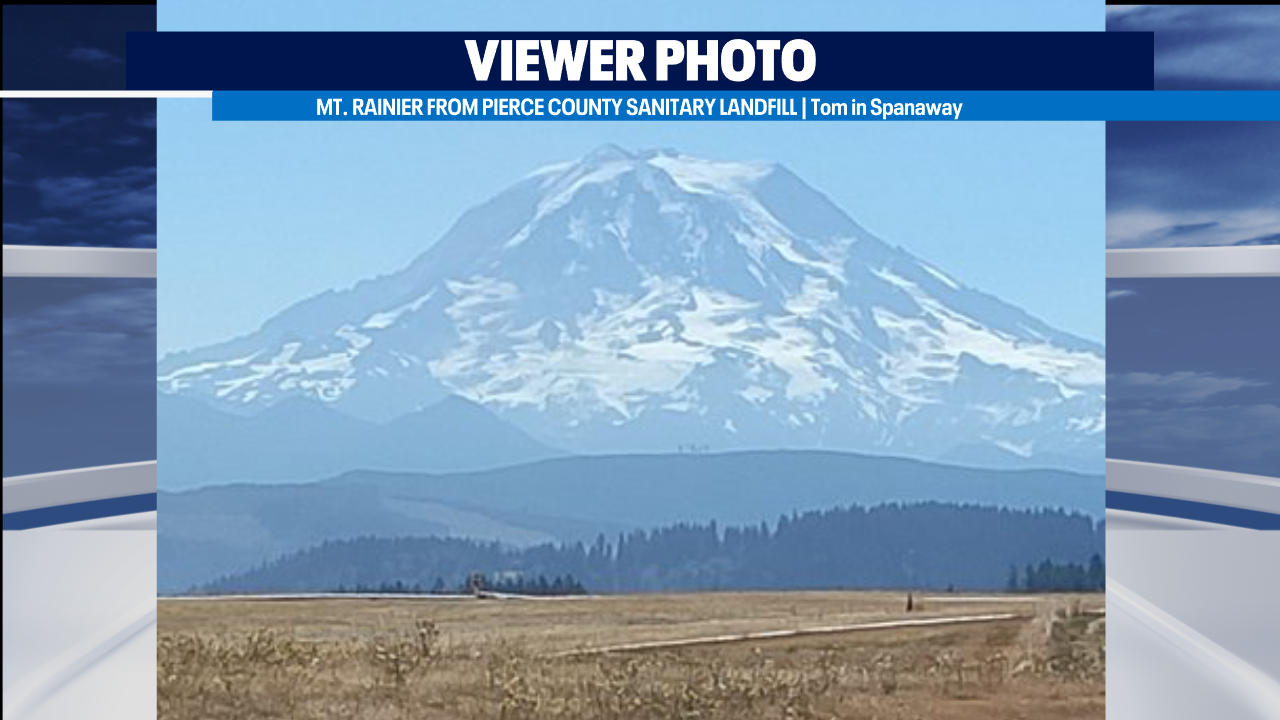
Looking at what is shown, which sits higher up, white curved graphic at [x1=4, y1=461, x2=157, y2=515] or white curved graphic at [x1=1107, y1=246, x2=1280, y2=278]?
white curved graphic at [x1=1107, y1=246, x2=1280, y2=278]

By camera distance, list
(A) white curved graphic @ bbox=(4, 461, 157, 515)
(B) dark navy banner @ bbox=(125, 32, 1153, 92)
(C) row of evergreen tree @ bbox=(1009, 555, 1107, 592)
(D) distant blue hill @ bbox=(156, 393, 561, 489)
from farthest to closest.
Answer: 1. (A) white curved graphic @ bbox=(4, 461, 157, 515)
2. (D) distant blue hill @ bbox=(156, 393, 561, 489)
3. (C) row of evergreen tree @ bbox=(1009, 555, 1107, 592)
4. (B) dark navy banner @ bbox=(125, 32, 1153, 92)

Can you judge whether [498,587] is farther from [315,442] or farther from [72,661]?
[72,661]

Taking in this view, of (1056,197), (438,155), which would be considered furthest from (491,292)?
(1056,197)

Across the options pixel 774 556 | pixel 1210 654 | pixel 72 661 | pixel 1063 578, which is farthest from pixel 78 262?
pixel 1210 654

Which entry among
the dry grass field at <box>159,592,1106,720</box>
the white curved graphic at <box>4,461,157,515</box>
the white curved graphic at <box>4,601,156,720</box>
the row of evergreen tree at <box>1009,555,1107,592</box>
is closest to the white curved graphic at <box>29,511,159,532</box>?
the white curved graphic at <box>4,461,157,515</box>

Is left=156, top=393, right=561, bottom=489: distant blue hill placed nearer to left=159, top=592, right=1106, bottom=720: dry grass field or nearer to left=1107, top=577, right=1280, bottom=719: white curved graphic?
left=159, top=592, right=1106, bottom=720: dry grass field
